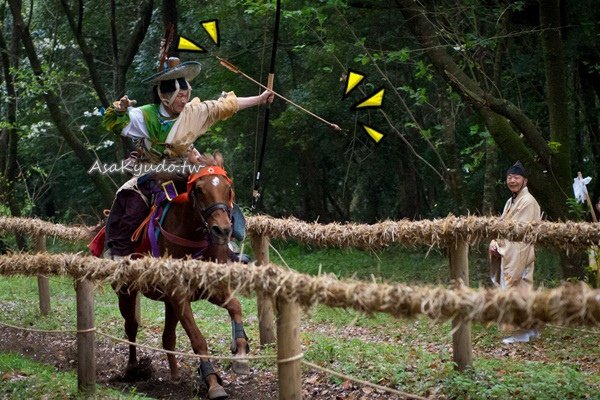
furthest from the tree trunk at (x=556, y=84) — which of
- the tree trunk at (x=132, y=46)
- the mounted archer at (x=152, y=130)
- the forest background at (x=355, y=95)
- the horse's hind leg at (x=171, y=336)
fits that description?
the tree trunk at (x=132, y=46)

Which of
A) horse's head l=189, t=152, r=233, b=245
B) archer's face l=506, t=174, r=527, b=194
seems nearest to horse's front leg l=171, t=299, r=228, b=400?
horse's head l=189, t=152, r=233, b=245

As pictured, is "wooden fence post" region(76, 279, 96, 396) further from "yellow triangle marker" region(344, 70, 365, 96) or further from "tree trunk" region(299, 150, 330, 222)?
"tree trunk" region(299, 150, 330, 222)

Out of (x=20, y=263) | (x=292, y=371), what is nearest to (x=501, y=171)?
(x=20, y=263)

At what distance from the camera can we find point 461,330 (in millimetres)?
7594

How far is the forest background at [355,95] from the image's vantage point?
1242 cm

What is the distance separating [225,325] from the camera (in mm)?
12211

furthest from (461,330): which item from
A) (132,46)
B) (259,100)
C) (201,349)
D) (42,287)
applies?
(132,46)

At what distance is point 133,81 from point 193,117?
15790 mm

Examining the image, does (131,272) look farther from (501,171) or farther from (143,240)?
(501,171)

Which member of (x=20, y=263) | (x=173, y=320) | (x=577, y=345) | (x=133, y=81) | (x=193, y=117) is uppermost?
(x=133, y=81)

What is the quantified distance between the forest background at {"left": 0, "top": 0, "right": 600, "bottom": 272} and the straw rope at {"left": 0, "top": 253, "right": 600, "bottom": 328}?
3632 mm

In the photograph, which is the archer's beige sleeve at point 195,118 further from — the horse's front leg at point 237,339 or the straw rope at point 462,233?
the horse's front leg at point 237,339

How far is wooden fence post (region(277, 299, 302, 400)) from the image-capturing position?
5473mm

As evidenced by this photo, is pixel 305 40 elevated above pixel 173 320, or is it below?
above
